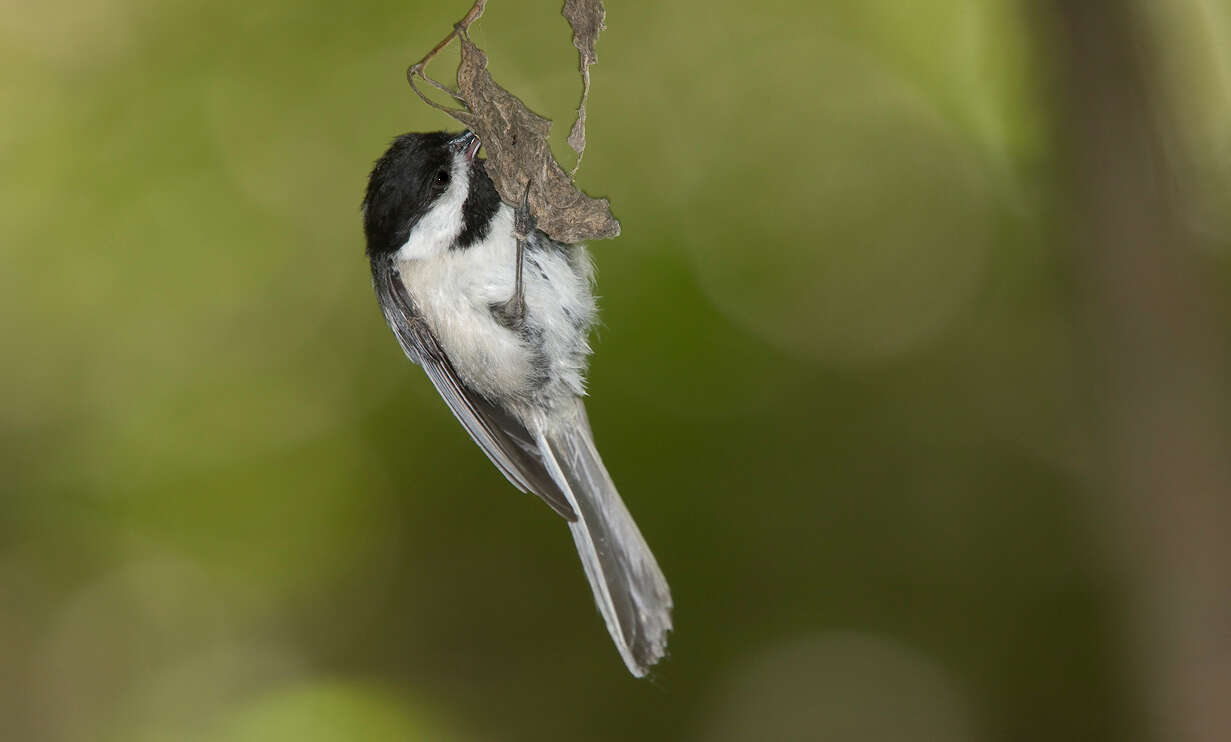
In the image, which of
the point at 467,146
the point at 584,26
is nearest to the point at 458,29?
the point at 584,26

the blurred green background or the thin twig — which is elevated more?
the thin twig

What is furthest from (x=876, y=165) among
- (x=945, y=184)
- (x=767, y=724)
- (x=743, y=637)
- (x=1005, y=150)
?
(x=767, y=724)

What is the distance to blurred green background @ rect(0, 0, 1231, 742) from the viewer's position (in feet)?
14.3

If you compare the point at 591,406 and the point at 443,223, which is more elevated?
the point at 443,223

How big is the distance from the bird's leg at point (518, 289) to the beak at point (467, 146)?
214 millimetres

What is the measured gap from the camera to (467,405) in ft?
8.66

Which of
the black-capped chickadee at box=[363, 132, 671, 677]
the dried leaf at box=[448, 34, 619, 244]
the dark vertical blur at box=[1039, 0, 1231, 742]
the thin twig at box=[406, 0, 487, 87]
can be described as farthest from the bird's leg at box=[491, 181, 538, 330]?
the dark vertical blur at box=[1039, 0, 1231, 742]

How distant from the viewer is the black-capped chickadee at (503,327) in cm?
243

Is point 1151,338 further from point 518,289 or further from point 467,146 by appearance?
Result: point 467,146

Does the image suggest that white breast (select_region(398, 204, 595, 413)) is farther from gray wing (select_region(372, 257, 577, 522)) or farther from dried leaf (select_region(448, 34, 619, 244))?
dried leaf (select_region(448, 34, 619, 244))

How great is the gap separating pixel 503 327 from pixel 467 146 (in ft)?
1.68

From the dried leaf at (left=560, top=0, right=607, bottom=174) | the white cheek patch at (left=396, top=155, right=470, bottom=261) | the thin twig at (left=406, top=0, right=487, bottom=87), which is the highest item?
the thin twig at (left=406, top=0, right=487, bottom=87)

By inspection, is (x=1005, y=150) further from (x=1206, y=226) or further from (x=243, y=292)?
(x=243, y=292)

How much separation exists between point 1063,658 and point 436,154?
12.7ft
